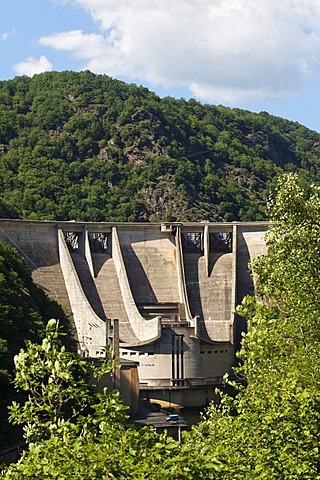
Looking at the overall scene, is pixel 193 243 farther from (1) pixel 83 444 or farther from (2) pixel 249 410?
(1) pixel 83 444

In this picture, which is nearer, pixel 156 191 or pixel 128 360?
pixel 128 360

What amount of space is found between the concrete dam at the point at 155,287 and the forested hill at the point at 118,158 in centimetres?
1501

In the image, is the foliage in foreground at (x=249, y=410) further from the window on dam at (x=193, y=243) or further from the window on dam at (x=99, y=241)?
the window on dam at (x=193, y=243)

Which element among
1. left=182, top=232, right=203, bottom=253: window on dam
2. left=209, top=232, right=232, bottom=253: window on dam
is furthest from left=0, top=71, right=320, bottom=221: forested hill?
left=209, top=232, right=232, bottom=253: window on dam

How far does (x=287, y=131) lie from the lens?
152 m

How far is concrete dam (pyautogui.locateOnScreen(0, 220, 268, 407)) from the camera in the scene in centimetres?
5297

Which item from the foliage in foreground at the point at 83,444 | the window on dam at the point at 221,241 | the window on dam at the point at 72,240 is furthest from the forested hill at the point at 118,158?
the foliage in foreground at the point at 83,444

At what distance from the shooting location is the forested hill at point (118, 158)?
85.8m

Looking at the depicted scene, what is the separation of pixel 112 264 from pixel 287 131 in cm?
9754

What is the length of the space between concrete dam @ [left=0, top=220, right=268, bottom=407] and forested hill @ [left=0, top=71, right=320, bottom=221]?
15013 mm

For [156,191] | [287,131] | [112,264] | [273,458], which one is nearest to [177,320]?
[112,264]

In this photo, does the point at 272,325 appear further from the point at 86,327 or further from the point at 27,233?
the point at 27,233

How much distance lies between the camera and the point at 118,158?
9675 centimetres

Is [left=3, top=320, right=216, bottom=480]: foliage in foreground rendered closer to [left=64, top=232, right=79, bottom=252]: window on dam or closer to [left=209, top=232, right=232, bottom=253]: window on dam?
[left=64, top=232, right=79, bottom=252]: window on dam
